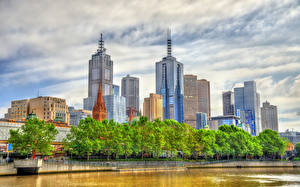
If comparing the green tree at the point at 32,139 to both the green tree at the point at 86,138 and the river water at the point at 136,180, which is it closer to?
the green tree at the point at 86,138

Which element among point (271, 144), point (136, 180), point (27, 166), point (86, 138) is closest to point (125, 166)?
point (86, 138)

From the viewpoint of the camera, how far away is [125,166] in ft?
357

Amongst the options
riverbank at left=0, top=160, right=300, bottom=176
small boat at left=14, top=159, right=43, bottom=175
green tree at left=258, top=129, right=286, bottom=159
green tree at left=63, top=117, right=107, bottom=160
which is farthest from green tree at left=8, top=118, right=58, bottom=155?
green tree at left=258, top=129, right=286, bottom=159

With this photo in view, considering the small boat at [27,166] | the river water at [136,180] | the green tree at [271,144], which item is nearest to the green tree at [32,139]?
the small boat at [27,166]

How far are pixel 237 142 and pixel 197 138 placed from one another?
80.5 feet

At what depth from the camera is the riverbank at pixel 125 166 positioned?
3612 inches

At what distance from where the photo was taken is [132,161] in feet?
375

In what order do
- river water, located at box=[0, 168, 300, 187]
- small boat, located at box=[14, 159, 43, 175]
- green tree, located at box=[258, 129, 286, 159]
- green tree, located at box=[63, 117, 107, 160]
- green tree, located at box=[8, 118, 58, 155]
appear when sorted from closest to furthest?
1. river water, located at box=[0, 168, 300, 187]
2. small boat, located at box=[14, 159, 43, 175]
3. green tree, located at box=[8, 118, 58, 155]
4. green tree, located at box=[63, 117, 107, 160]
5. green tree, located at box=[258, 129, 286, 159]

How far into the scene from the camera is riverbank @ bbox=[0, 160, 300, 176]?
91.8 meters

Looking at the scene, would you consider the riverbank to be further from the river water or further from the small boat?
the river water

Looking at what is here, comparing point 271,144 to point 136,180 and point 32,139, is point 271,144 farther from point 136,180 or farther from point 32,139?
point 32,139

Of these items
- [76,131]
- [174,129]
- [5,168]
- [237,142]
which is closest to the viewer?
[5,168]

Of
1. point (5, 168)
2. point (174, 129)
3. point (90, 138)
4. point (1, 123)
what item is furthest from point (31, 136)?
point (174, 129)

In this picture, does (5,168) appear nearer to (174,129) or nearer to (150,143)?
(150,143)
